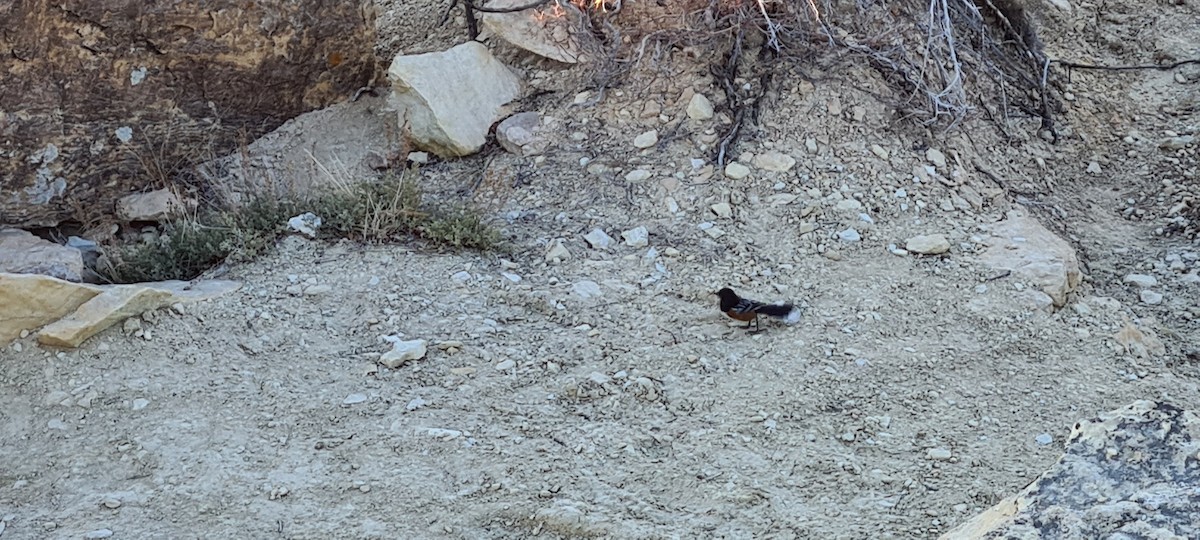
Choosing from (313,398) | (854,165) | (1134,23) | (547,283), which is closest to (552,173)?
(547,283)

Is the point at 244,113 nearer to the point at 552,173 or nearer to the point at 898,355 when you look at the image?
the point at 552,173

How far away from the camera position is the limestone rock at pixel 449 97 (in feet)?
16.8

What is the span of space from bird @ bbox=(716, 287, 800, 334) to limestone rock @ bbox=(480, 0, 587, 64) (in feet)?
5.10

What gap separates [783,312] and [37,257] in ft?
8.79

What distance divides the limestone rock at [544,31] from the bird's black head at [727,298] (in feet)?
5.05

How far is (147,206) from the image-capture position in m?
5.15

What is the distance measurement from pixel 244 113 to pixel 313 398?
1985 mm

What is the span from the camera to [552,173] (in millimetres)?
4965

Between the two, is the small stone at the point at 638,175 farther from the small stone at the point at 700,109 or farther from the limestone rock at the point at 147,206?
the limestone rock at the point at 147,206

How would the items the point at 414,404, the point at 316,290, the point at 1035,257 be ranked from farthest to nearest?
the point at 1035,257, the point at 316,290, the point at 414,404

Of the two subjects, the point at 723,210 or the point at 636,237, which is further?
the point at 723,210

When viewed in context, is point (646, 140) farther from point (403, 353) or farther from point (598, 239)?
point (403, 353)

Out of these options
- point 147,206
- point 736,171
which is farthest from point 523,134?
point 147,206

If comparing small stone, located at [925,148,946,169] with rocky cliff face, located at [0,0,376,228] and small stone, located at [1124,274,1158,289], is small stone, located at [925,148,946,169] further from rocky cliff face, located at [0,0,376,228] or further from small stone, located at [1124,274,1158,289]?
rocky cliff face, located at [0,0,376,228]
